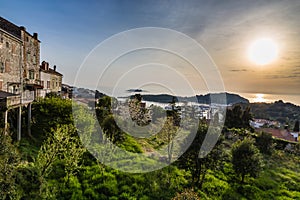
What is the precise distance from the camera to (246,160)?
12.5 meters

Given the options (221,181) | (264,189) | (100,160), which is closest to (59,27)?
(100,160)

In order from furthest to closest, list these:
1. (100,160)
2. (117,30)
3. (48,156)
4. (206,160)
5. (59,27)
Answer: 1. (59,27)
2. (117,30)
3. (100,160)
4. (206,160)
5. (48,156)

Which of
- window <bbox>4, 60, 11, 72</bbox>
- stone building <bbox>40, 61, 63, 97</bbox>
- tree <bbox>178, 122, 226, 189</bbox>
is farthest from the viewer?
stone building <bbox>40, 61, 63, 97</bbox>

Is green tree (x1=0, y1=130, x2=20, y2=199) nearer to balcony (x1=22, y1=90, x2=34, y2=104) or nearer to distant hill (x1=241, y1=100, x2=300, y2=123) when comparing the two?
balcony (x1=22, y1=90, x2=34, y2=104)

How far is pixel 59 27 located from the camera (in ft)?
47.0

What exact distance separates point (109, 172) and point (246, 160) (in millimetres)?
7494

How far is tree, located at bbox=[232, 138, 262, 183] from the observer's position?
41.0 feet

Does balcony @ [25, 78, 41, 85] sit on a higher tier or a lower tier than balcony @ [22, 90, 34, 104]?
higher

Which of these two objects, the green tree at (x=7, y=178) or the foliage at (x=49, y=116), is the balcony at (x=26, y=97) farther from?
the green tree at (x=7, y=178)

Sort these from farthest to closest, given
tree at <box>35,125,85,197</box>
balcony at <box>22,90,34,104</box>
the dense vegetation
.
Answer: balcony at <box>22,90,34,104</box> → tree at <box>35,125,85,197</box> → the dense vegetation

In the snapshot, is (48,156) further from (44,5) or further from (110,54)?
(44,5)

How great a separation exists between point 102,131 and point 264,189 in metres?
9.60

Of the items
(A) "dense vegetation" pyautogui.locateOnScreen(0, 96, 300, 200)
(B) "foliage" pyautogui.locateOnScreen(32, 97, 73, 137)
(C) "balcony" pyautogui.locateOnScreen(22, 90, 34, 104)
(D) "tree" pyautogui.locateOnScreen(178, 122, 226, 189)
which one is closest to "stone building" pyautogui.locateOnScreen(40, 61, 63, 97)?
(B) "foliage" pyautogui.locateOnScreen(32, 97, 73, 137)

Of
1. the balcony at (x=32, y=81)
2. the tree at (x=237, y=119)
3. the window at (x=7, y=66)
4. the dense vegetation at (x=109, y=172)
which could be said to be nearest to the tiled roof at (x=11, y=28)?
the window at (x=7, y=66)
